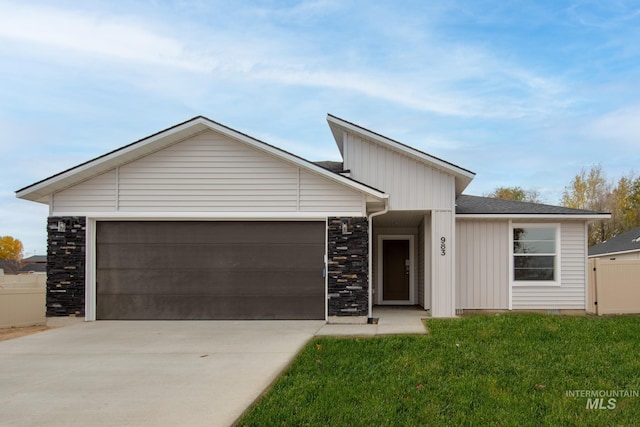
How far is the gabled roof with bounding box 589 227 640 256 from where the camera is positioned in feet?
79.8

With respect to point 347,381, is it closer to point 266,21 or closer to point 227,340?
point 227,340

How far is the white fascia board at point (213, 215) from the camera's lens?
12078 mm

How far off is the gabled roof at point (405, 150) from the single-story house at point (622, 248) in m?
15.2

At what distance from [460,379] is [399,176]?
6917 millimetres

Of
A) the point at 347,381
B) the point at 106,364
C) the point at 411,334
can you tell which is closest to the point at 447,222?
the point at 411,334

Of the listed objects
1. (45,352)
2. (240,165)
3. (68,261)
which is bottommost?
(45,352)

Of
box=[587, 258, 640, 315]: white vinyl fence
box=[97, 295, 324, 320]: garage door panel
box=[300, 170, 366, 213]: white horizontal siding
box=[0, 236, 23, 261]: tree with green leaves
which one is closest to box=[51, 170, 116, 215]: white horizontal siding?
box=[97, 295, 324, 320]: garage door panel

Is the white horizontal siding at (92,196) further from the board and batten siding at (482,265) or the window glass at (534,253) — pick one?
the window glass at (534,253)

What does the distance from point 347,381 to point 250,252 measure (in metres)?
6.14

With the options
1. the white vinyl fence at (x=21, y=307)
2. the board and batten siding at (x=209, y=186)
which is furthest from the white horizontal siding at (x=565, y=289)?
the white vinyl fence at (x=21, y=307)

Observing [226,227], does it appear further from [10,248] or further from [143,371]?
[10,248]

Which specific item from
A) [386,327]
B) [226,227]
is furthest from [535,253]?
[226,227]

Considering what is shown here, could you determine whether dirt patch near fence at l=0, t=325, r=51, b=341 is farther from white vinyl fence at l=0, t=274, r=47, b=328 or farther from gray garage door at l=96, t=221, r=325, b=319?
gray garage door at l=96, t=221, r=325, b=319

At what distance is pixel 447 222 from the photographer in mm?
12758
